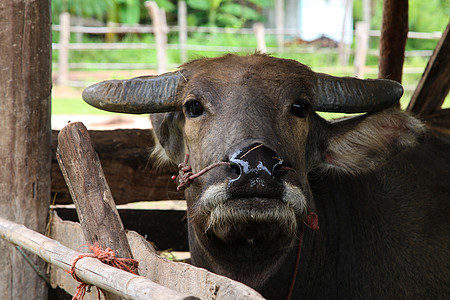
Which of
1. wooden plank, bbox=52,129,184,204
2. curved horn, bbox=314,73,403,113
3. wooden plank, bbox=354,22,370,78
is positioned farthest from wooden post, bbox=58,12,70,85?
curved horn, bbox=314,73,403,113

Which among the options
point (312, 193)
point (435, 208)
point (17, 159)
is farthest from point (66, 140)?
point (435, 208)

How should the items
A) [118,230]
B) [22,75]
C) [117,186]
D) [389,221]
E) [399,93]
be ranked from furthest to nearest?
[117,186], [389,221], [399,93], [22,75], [118,230]

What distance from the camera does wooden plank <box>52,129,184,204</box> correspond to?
15.9 feet

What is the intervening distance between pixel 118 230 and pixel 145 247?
18 centimetres

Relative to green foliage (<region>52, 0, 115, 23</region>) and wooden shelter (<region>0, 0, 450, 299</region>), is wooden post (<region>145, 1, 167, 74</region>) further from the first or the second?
wooden shelter (<region>0, 0, 450, 299</region>)

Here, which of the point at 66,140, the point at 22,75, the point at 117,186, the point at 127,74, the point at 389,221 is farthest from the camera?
the point at 127,74

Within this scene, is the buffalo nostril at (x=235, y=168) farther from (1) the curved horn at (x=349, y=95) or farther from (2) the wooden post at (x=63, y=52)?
(2) the wooden post at (x=63, y=52)

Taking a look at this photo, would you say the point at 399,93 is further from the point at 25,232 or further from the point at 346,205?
the point at 25,232

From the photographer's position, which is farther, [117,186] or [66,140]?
[117,186]

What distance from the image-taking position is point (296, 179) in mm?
3064

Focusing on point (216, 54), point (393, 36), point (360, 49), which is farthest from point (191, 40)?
point (393, 36)

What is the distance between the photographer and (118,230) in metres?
2.82

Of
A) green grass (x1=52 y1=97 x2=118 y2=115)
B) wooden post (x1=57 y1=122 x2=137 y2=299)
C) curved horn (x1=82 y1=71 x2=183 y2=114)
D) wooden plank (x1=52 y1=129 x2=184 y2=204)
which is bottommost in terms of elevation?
green grass (x1=52 y1=97 x2=118 y2=115)

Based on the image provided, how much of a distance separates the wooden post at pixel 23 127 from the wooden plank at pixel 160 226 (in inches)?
64.2
